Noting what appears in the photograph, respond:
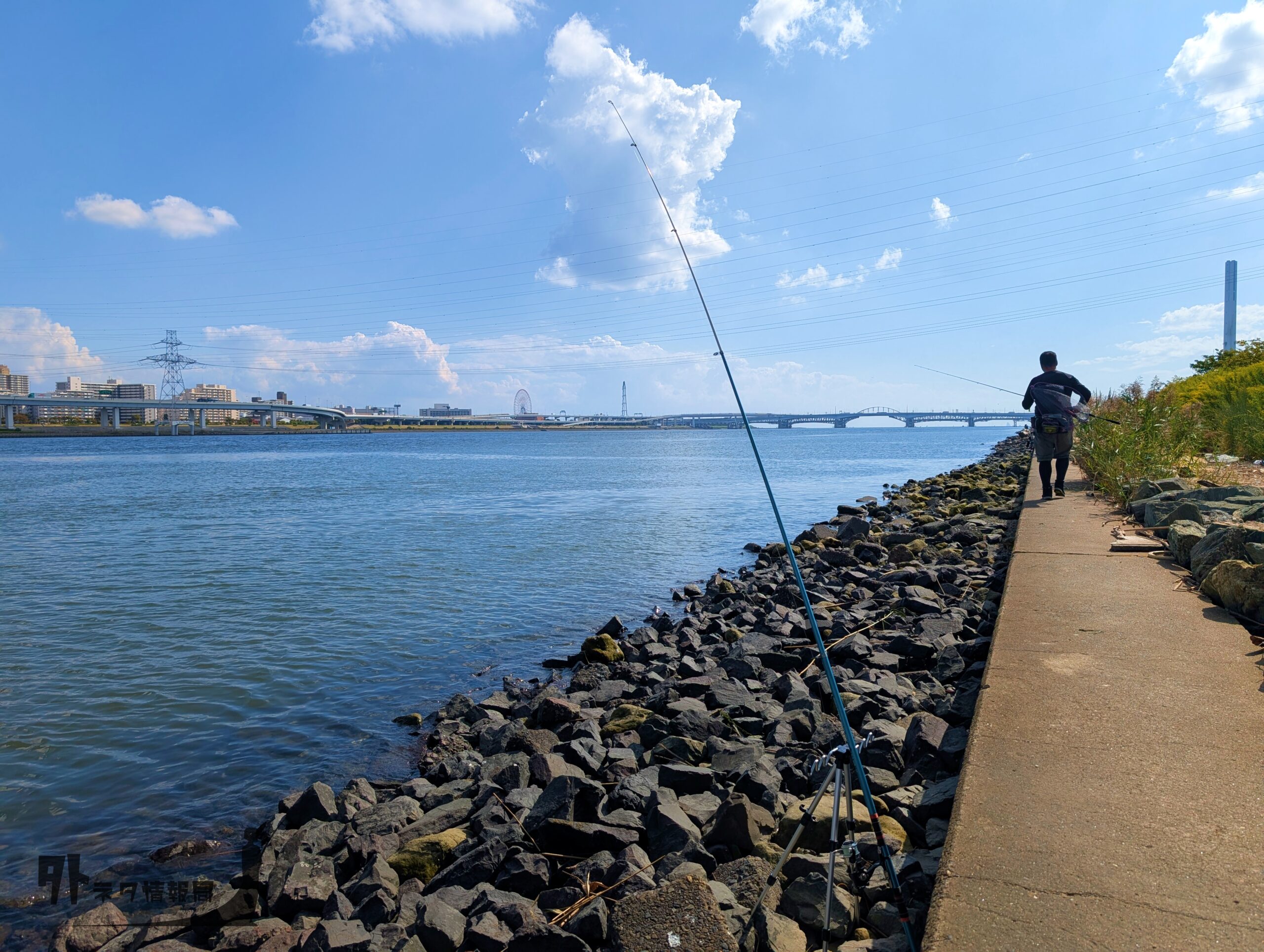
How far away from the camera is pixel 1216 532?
215 inches

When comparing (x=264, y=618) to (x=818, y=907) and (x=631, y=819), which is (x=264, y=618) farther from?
(x=818, y=907)

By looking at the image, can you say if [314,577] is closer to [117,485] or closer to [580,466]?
[117,485]

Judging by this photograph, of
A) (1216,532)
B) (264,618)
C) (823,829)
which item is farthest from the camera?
(264,618)

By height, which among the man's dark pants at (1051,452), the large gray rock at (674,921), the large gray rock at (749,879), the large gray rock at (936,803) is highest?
the man's dark pants at (1051,452)

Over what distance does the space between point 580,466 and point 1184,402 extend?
33.1 metres

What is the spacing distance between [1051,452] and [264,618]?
1033cm

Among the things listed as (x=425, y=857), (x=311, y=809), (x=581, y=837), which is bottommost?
(x=311, y=809)

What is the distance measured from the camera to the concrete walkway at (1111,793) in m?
2.03

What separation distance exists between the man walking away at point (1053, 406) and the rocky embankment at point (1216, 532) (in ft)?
4.69

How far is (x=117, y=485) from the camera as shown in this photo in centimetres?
3159

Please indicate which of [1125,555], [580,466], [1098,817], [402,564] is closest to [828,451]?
[580,466]

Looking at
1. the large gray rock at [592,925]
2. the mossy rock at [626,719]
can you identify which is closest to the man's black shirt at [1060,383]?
the mossy rock at [626,719]

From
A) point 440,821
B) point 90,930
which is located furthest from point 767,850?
point 90,930

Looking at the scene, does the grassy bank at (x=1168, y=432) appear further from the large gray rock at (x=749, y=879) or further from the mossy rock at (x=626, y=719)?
the large gray rock at (x=749, y=879)
